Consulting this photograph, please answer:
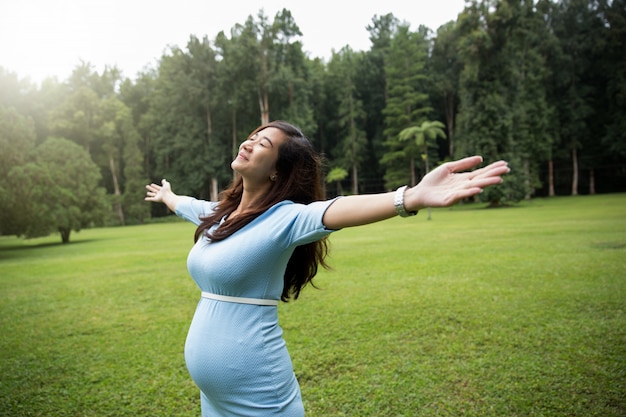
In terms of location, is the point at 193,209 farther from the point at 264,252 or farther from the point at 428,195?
the point at 428,195

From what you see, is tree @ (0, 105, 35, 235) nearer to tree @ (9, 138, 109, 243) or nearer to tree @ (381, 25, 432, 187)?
tree @ (9, 138, 109, 243)

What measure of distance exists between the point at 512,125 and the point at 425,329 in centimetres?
2778

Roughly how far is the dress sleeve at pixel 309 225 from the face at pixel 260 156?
1.15 ft

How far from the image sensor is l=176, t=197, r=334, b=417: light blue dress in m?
1.59

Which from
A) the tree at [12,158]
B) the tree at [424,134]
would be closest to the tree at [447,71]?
the tree at [424,134]

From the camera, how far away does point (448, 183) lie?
144 centimetres

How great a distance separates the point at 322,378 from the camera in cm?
375

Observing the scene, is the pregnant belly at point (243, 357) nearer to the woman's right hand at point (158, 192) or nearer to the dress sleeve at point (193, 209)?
the dress sleeve at point (193, 209)

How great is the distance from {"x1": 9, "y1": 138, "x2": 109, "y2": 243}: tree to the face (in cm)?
1816

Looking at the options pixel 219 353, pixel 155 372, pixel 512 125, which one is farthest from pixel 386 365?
pixel 512 125

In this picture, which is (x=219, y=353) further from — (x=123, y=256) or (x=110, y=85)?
(x=110, y=85)

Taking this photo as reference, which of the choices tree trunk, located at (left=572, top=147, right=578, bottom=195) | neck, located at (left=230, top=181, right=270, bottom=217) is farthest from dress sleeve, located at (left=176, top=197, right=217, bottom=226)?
tree trunk, located at (left=572, top=147, right=578, bottom=195)

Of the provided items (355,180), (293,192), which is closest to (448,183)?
(293,192)

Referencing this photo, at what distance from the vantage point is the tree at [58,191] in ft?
55.0
